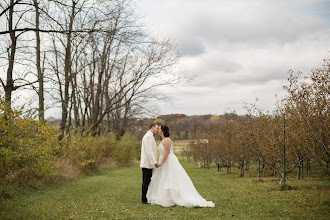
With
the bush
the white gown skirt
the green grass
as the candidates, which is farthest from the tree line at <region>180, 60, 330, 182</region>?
the bush

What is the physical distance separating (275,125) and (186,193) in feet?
22.6

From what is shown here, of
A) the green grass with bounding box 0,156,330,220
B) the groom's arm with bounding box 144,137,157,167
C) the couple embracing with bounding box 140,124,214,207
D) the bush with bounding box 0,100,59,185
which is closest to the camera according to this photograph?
the green grass with bounding box 0,156,330,220

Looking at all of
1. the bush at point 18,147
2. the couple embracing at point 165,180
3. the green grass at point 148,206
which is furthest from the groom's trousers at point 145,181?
the bush at point 18,147

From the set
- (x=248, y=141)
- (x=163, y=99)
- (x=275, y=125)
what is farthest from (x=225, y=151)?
(x=163, y=99)

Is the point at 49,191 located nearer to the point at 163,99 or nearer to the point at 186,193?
the point at 186,193

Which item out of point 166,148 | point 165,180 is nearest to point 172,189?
point 165,180

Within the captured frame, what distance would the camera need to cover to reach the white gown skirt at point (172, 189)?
9016 millimetres

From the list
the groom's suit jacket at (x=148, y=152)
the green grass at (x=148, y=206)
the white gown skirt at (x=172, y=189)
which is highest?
the groom's suit jacket at (x=148, y=152)

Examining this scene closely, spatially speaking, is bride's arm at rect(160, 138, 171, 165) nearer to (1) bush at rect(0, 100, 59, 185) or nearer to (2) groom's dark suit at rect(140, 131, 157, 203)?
(2) groom's dark suit at rect(140, 131, 157, 203)

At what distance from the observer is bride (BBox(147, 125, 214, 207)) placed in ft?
29.7

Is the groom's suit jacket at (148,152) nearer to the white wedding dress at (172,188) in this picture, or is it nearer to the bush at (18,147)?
the white wedding dress at (172,188)

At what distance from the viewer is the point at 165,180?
9633 millimetres

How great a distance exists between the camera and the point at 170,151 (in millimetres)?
10000

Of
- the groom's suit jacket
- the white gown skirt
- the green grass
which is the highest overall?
the groom's suit jacket
